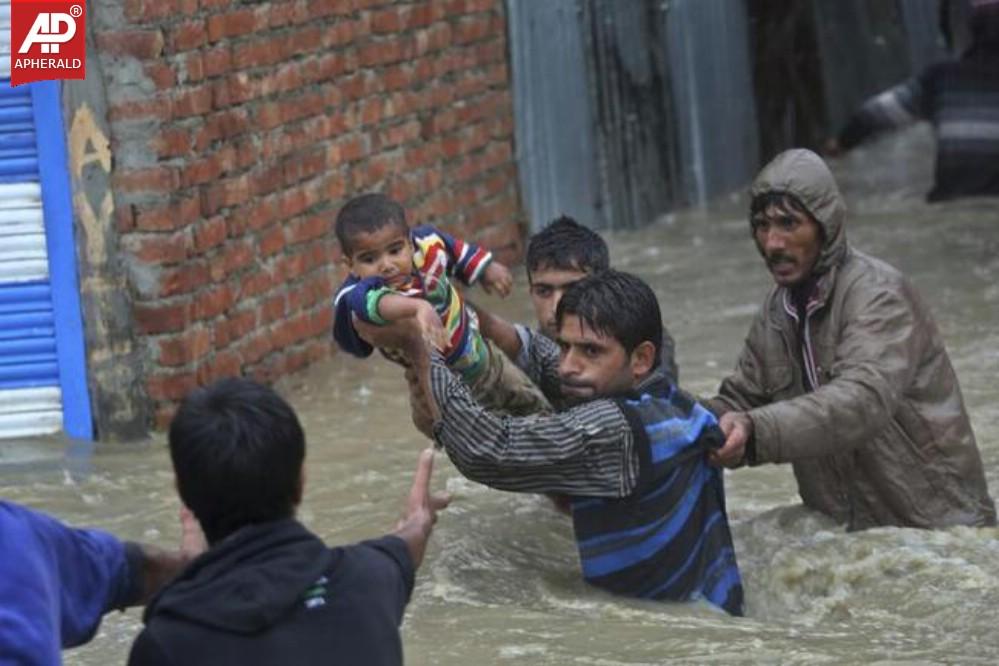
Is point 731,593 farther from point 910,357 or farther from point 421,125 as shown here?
point 421,125

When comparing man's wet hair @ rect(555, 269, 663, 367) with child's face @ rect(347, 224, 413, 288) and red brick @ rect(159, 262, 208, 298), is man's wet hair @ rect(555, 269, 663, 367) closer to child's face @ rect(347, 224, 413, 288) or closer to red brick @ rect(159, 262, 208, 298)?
child's face @ rect(347, 224, 413, 288)

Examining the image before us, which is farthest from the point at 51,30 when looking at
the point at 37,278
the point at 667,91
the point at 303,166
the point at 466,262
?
the point at 667,91

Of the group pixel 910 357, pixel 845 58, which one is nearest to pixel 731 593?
pixel 910 357

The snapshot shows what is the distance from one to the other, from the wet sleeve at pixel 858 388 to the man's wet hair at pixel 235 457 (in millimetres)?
2111

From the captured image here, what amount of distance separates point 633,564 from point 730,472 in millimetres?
1813

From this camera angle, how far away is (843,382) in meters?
5.50

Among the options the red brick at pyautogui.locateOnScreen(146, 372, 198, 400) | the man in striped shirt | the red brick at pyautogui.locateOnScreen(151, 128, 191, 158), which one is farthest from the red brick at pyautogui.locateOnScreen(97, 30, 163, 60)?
the man in striped shirt

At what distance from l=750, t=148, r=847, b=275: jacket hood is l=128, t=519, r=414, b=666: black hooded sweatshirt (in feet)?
7.93

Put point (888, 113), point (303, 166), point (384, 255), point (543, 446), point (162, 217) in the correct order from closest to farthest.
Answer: point (543, 446) → point (384, 255) → point (162, 217) → point (303, 166) → point (888, 113)

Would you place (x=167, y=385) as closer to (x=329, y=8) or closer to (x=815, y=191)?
(x=329, y=8)

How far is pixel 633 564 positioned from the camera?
17.6 ft

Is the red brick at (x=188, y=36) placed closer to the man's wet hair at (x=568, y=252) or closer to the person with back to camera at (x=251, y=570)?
the man's wet hair at (x=568, y=252)

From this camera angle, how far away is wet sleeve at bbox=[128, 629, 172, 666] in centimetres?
335

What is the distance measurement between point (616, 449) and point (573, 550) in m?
1.07
